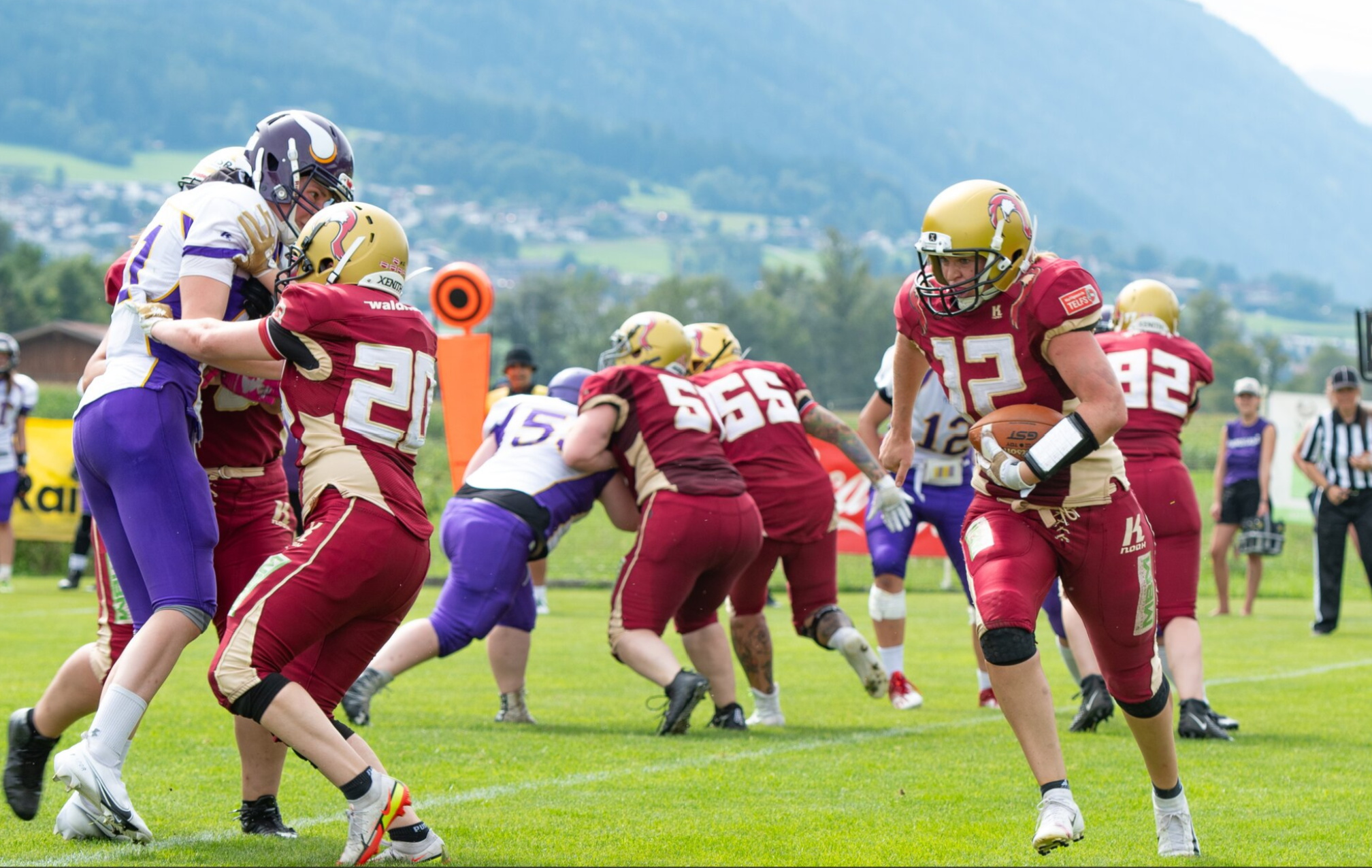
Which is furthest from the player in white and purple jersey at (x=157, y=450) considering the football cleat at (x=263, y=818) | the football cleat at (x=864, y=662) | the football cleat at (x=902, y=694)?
the football cleat at (x=902, y=694)

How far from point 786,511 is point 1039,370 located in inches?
134

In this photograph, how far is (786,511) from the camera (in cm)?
788

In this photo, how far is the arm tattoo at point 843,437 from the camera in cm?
756

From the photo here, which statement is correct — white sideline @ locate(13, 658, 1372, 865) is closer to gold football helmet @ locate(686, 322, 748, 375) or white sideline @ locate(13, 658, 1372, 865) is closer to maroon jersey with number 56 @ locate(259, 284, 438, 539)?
maroon jersey with number 56 @ locate(259, 284, 438, 539)

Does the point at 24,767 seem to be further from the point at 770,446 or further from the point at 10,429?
the point at 10,429

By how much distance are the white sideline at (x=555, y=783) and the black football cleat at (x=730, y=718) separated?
1.66 feet

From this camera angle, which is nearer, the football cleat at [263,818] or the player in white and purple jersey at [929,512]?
the football cleat at [263,818]

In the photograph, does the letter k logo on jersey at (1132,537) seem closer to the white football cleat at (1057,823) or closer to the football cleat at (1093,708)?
the white football cleat at (1057,823)

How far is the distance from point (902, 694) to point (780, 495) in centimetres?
137

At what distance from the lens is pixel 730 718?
24.4 feet

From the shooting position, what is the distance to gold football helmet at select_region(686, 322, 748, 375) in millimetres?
8281

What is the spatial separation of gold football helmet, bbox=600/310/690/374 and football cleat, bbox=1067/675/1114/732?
250 cm

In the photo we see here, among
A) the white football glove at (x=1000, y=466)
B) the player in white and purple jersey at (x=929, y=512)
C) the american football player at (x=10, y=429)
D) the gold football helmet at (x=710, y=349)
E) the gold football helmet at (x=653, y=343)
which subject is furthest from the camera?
the american football player at (x=10, y=429)

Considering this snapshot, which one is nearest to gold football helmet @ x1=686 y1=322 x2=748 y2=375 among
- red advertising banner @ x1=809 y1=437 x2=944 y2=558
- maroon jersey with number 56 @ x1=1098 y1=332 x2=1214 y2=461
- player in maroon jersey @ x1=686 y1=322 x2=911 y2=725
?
player in maroon jersey @ x1=686 y1=322 x2=911 y2=725
